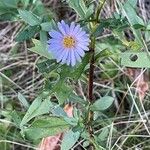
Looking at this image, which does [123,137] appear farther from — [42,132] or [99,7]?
[99,7]

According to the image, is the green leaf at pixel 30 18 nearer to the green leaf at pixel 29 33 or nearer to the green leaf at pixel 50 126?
the green leaf at pixel 29 33

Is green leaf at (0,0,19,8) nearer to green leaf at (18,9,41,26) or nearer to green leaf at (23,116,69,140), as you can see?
green leaf at (18,9,41,26)

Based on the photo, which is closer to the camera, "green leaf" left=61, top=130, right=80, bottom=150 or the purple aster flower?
the purple aster flower

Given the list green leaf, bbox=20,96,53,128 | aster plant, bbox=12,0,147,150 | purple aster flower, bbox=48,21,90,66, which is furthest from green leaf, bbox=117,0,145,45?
green leaf, bbox=20,96,53,128

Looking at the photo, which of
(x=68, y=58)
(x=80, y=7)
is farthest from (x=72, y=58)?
(x=80, y=7)

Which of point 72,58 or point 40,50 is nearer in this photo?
point 72,58

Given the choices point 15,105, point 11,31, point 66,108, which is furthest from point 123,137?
point 11,31

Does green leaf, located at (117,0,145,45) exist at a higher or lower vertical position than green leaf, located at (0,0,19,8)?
lower

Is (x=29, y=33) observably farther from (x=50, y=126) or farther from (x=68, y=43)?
(x=50, y=126)
